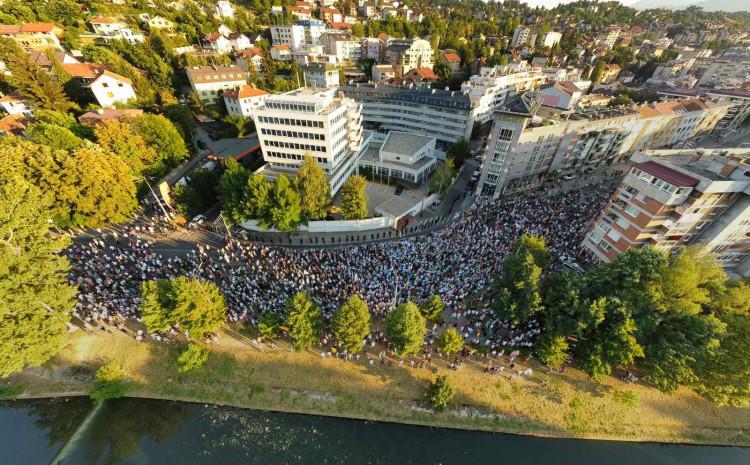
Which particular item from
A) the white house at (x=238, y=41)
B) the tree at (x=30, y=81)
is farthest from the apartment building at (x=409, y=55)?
the tree at (x=30, y=81)

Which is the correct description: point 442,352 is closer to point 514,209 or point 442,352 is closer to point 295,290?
point 295,290

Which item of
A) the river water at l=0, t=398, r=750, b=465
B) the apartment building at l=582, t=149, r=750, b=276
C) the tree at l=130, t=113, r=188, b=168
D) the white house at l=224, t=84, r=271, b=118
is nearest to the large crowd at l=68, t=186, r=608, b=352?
the apartment building at l=582, t=149, r=750, b=276

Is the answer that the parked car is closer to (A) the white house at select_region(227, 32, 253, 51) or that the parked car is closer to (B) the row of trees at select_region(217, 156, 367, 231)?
(B) the row of trees at select_region(217, 156, 367, 231)

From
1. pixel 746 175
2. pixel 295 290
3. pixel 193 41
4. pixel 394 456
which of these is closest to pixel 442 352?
pixel 394 456

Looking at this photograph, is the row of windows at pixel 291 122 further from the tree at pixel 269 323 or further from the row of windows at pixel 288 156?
the tree at pixel 269 323

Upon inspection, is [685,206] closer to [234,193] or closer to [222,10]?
[234,193]

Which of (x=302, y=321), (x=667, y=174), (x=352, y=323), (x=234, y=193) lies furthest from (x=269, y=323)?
(x=667, y=174)
